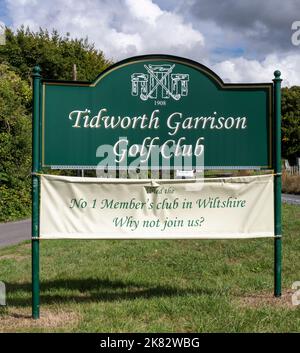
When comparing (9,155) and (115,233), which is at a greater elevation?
(9,155)

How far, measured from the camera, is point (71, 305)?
6.03m

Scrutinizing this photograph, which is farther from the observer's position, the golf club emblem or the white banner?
the golf club emblem

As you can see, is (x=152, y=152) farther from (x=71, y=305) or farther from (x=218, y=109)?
(x=71, y=305)

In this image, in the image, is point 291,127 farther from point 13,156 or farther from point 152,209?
point 152,209

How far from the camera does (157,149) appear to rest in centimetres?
615

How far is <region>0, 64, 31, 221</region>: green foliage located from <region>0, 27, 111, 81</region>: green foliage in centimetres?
Result: 1890

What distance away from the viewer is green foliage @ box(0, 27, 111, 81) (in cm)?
4034

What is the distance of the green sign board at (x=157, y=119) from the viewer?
19.7ft

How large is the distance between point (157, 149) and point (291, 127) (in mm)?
50258

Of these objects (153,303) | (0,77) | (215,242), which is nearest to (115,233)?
(153,303)

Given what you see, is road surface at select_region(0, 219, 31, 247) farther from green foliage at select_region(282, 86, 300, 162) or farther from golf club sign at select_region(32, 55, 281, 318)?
green foliage at select_region(282, 86, 300, 162)

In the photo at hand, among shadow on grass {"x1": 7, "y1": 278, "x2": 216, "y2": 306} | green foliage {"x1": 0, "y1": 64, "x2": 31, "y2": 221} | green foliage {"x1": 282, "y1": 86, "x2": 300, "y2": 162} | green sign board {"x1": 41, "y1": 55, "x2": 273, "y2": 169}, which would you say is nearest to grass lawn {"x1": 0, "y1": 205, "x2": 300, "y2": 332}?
shadow on grass {"x1": 7, "y1": 278, "x2": 216, "y2": 306}

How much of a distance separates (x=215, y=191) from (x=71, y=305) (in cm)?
206

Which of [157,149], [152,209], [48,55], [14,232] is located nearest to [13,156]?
[14,232]
